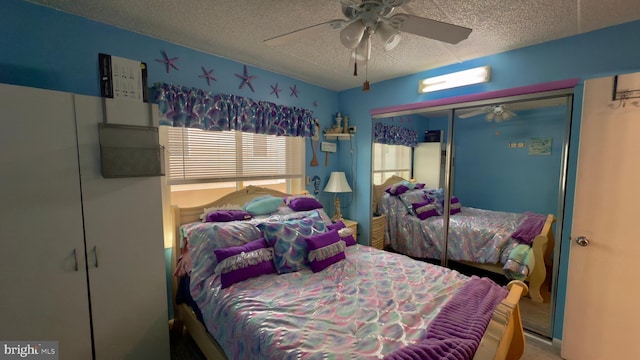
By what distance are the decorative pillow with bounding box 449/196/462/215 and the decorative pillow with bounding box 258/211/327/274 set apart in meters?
1.46

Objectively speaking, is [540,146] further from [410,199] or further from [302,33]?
[302,33]

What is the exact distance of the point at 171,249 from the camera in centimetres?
231

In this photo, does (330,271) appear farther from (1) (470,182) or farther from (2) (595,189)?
(2) (595,189)

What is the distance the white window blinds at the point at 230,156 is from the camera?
2369 millimetres

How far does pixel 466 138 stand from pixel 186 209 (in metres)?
2.79

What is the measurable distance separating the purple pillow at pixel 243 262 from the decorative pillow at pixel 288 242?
63mm

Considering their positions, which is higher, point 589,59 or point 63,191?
point 589,59

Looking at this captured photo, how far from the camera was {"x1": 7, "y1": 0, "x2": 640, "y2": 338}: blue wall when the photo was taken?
1.67 metres

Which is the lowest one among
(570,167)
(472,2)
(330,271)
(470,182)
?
(330,271)

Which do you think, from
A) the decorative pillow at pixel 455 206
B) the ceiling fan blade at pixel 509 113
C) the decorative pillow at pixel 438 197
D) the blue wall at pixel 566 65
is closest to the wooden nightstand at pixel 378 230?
the decorative pillow at pixel 438 197

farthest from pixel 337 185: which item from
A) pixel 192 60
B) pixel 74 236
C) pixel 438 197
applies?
pixel 74 236

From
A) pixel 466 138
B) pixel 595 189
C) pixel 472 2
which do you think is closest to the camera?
pixel 472 2

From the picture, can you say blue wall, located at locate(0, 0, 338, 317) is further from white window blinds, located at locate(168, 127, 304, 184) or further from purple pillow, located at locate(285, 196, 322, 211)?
purple pillow, located at locate(285, 196, 322, 211)

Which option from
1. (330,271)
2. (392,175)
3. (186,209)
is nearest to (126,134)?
(186,209)
